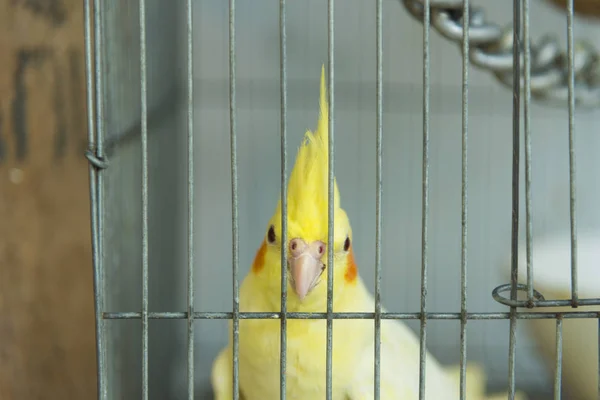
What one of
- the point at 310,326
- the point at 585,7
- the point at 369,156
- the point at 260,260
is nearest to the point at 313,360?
the point at 310,326

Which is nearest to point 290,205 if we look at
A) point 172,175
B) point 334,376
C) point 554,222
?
point 334,376

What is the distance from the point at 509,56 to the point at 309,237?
14.8 inches

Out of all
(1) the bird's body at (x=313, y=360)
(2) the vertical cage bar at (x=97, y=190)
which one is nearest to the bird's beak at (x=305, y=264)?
(1) the bird's body at (x=313, y=360)

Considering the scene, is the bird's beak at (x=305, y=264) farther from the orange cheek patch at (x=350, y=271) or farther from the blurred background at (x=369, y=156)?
the blurred background at (x=369, y=156)

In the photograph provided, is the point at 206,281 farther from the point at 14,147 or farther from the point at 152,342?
the point at 14,147

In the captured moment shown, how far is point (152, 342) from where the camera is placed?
2.78 ft

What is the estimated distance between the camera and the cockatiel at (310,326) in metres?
0.67

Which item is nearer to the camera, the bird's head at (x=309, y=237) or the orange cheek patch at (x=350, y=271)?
the bird's head at (x=309, y=237)

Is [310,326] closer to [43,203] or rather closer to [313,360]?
[313,360]

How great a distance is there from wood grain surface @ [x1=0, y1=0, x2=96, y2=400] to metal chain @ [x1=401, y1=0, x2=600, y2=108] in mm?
456

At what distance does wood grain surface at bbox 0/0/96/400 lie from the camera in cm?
66

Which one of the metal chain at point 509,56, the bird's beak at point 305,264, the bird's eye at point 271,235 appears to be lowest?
the bird's beak at point 305,264

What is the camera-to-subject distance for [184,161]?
1.02 metres

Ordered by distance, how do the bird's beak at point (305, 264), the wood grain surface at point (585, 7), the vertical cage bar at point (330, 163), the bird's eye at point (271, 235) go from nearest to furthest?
the vertical cage bar at point (330, 163) → the bird's beak at point (305, 264) → the bird's eye at point (271, 235) → the wood grain surface at point (585, 7)
